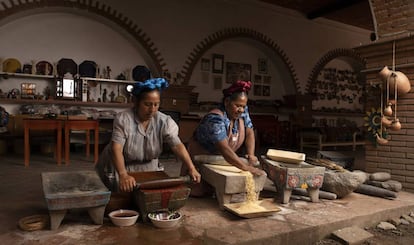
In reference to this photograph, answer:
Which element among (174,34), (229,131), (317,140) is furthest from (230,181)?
(317,140)

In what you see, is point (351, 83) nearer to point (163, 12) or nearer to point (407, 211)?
point (163, 12)

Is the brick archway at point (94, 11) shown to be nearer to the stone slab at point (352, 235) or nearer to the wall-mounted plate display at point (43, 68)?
the wall-mounted plate display at point (43, 68)

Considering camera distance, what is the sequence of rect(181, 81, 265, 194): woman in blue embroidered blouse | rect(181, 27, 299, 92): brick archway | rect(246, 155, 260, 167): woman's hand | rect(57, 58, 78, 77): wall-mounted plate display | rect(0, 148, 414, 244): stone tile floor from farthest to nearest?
rect(181, 27, 299, 92): brick archway < rect(57, 58, 78, 77): wall-mounted plate display < rect(246, 155, 260, 167): woman's hand < rect(181, 81, 265, 194): woman in blue embroidered blouse < rect(0, 148, 414, 244): stone tile floor

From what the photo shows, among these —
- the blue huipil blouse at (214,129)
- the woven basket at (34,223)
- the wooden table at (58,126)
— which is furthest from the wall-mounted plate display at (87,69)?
the woven basket at (34,223)

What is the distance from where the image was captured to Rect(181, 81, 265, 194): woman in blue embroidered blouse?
305 cm

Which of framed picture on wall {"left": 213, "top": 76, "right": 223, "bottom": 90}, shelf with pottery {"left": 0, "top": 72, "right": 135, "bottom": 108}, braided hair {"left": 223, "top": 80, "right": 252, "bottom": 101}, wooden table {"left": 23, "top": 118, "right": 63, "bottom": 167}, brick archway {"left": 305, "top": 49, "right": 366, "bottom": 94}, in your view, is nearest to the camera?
braided hair {"left": 223, "top": 80, "right": 252, "bottom": 101}

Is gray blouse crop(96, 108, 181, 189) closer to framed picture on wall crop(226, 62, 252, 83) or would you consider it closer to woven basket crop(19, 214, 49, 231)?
woven basket crop(19, 214, 49, 231)

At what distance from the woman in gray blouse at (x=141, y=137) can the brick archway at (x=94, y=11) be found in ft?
16.6

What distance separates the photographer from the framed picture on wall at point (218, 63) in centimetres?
928

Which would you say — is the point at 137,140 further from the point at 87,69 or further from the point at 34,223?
the point at 87,69

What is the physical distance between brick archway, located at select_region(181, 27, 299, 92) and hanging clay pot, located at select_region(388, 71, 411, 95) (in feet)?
16.7

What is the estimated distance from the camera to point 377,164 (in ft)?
14.7

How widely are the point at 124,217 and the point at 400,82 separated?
11.8 feet

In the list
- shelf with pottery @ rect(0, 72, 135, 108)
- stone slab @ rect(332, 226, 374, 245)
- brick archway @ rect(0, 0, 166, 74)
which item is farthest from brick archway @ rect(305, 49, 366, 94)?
stone slab @ rect(332, 226, 374, 245)
